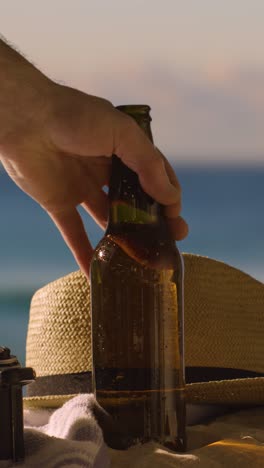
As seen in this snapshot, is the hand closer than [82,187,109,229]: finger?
Yes

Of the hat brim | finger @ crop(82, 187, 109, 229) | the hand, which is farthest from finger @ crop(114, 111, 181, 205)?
the hat brim

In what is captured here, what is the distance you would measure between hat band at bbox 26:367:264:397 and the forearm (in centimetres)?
34

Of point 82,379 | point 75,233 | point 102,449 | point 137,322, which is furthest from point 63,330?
point 102,449

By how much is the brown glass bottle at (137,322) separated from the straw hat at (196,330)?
211 millimetres

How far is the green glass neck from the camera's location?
2.57 ft

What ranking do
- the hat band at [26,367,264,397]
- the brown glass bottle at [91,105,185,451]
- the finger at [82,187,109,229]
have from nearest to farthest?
the brown glass bottle at [91,105,185,451]
the finger at [82,187,109,229]
the hat band at [26,367,264,397]

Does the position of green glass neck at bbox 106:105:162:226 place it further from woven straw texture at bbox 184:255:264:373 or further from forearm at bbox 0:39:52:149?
woven straw texture at bbox 184:255:264:373

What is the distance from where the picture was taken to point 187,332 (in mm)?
1017

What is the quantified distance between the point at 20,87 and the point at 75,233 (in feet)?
0.64

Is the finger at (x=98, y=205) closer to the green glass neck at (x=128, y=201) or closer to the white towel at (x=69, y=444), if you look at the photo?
the green glass neck at (x=128, y=201)

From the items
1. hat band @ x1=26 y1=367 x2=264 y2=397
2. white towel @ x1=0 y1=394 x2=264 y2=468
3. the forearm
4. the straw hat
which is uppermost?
the forearm

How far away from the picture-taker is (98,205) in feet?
2.93

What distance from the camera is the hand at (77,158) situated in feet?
2.53

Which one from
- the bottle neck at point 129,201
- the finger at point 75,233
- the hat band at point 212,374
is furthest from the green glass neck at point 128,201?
the hat band at point 212,374
